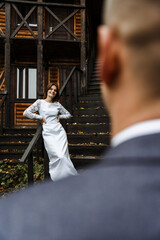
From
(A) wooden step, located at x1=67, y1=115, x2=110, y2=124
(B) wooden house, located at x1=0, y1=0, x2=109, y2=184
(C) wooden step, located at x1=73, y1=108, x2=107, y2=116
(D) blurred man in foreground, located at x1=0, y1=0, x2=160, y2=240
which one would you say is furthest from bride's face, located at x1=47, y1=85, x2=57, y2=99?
(D) blurred man in foreground, located at x1=0, y1=0, x2=160, y2=240

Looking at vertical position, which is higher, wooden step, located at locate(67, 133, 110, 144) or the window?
the window

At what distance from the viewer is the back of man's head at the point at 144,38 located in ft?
1.31

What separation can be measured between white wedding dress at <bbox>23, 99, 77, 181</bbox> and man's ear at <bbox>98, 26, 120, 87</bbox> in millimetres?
3457

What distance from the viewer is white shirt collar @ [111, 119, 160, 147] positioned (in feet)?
1.25

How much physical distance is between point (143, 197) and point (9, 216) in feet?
0.72

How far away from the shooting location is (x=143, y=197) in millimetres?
335

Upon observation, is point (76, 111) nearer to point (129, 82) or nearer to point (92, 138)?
point (92, 138)

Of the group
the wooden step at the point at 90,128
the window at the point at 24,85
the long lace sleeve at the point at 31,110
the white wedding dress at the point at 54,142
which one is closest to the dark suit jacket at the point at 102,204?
the white wedding dress at the point at 54,142

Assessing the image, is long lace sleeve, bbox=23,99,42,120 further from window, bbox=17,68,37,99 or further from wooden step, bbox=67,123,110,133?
window, bbox=17,68,37,99

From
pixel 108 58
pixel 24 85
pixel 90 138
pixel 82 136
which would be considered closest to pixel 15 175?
pixel 82 136

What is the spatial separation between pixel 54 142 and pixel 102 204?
3675 mm

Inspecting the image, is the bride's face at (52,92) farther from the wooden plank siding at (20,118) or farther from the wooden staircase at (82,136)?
the wooden plank siding at (20,118)

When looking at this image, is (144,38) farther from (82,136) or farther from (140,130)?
(82,136)

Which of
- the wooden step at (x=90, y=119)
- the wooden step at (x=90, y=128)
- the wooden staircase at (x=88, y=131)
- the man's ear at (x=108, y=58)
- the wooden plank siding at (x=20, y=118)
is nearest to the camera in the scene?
the man's ear at (x=108, y=58)
